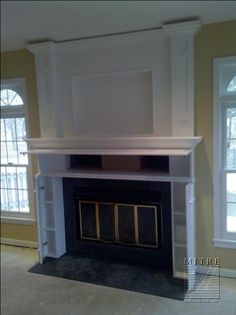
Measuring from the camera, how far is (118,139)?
122 inches

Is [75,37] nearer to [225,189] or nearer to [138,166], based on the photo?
[138,166]

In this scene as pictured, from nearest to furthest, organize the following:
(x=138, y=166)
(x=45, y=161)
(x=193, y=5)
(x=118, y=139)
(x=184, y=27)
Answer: (x=193, y=5)
(x=184, y=27)
(x=118, y=139)
(x=138, y=166)
(x=45, y=161)

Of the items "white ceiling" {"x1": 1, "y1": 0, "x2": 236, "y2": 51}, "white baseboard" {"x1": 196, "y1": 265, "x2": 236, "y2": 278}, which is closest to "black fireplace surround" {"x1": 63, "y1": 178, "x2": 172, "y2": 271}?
"white baseboard" {"x1": 196, "y1": 265, "x2": 236, "y2": 278}

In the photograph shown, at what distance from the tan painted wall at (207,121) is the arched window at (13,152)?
7.23 ft

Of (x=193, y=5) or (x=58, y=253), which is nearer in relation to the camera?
(x=193, y=5)

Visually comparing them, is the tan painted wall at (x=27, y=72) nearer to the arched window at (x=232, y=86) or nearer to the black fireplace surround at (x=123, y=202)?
the black fireplace surround at (x=123, y=202)

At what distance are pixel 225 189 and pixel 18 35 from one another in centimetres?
270

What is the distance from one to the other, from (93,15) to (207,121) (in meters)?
1.49

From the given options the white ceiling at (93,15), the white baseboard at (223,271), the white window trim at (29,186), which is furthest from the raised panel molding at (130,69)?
the white baseboard at (223,271)

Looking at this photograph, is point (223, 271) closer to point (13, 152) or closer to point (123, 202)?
point (123, 202)

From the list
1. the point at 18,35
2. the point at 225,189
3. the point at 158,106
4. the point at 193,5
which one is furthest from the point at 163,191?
the point at 18,35

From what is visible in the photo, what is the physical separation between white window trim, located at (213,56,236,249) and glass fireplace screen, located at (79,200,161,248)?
0.62m

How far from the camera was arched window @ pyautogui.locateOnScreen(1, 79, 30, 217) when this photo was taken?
392cm

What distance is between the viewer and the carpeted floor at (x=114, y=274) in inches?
118
